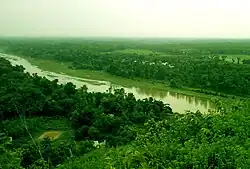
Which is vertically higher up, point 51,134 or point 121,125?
point 121,125

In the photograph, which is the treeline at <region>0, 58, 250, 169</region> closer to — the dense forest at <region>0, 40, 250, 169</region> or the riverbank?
the dense forest at <region>0, 40, 250, 169</region>

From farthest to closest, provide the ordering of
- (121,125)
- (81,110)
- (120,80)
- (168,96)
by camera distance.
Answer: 1. (120,80)
2. (168,96)
3. (81,110)
4. (121,125)

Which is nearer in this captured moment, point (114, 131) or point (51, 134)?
point (114, 131)

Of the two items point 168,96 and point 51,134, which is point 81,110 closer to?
point 51,134

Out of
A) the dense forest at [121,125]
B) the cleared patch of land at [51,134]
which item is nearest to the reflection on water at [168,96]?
→ the dense forest at [121,125]

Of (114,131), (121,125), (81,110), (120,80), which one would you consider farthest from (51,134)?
(120,80)

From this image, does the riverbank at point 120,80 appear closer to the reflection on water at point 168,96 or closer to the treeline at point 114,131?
the reflection on water at point 168,96

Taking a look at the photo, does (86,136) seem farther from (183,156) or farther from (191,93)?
(191,93)

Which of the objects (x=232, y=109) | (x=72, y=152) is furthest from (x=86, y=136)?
(x=232, y=109)
